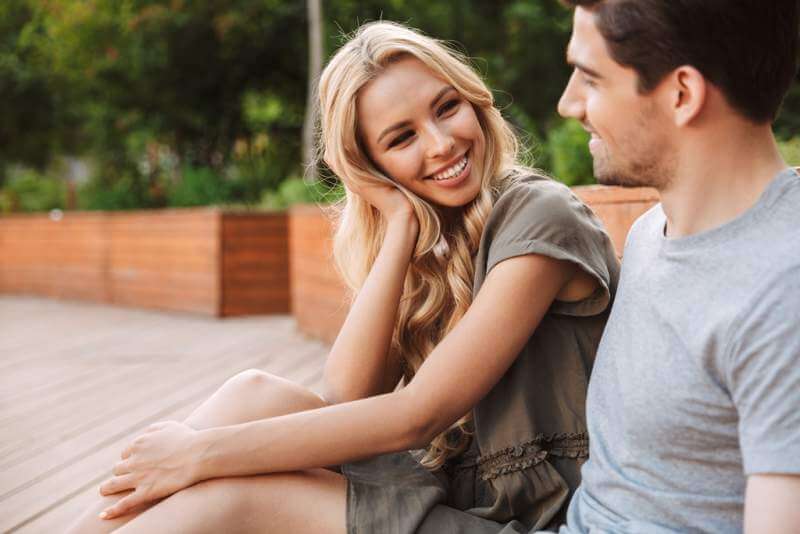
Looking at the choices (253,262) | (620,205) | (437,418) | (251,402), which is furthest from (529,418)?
(253,262)

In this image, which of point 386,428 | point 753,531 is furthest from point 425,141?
point 753,531

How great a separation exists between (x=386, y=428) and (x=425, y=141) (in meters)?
0.74

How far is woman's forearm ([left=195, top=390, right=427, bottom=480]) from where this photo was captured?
161 cm

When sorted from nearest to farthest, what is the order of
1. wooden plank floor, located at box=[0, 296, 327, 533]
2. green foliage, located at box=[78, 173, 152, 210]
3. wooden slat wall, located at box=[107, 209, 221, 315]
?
wooden plank floor, located at box=[0, 296, 327, 533] → wooden slat wall, located at box=[107, 209, 221, 315] → green foliage, located at box=[78, 173, 152, 210]

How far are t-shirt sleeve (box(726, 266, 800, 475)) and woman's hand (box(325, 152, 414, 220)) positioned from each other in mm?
1152

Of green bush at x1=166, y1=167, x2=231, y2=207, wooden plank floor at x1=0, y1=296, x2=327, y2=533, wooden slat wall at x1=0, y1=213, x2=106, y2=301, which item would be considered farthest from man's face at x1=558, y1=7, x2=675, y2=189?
green bush at x1=166, y1=167, x2=231, y2=207

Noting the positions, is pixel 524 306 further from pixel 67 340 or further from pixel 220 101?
pixel 220 101

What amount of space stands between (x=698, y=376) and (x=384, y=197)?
1.16m

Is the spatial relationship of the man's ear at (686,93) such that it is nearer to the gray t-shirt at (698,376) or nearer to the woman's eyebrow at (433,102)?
the gray t-shirt at (698,376)

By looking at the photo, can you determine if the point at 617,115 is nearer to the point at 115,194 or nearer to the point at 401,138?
the point at 401,138

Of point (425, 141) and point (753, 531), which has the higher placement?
point (425, 141)

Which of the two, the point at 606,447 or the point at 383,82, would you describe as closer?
the point at 606,447

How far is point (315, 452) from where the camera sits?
5.30 feet

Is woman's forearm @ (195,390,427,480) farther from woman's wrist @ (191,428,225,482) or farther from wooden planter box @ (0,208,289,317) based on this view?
wooden planter box @ (0,208,289,317)
